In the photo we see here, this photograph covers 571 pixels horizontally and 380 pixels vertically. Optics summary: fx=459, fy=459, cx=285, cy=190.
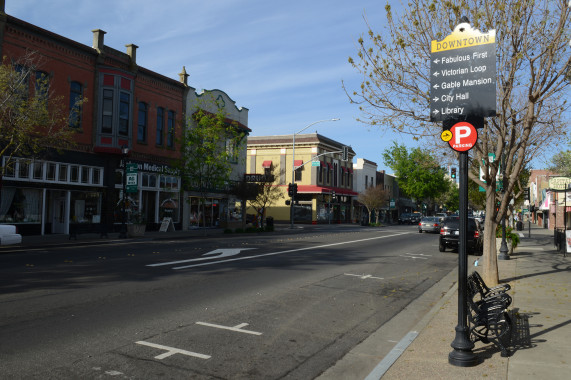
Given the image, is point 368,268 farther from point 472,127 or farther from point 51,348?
point 51,348

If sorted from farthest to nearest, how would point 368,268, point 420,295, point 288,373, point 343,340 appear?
point 368,268
point 420,295
point 343,340
point 288,373

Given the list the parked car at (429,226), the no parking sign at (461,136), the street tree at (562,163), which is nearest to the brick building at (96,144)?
the no parking sign at (461,136)

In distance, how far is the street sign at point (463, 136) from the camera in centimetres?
580

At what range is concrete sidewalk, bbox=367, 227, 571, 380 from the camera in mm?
5031

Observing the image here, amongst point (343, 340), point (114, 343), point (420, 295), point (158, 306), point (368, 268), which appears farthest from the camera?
point (368, 268)

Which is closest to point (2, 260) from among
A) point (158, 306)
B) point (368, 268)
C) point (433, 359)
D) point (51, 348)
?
point (158, 306)

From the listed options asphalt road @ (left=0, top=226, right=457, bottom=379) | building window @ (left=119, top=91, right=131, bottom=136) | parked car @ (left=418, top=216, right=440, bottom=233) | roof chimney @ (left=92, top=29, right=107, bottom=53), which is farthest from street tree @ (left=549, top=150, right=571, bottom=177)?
roof chimney @ (left=92, top=29, right=107, bottom=53)

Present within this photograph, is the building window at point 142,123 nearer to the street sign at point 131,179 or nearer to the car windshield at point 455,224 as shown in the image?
the street sign at point 131,179

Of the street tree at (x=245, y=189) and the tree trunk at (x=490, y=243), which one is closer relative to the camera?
the tree trunk at (x=490, y=243)

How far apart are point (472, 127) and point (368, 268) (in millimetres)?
8986

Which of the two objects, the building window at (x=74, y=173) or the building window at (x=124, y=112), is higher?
the building window at (x=124, y=112)

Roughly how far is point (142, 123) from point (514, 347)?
28.4 meters

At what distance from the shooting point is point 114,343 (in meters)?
5.85

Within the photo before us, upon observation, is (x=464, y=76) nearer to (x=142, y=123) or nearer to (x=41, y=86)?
(x=41, y=86)
